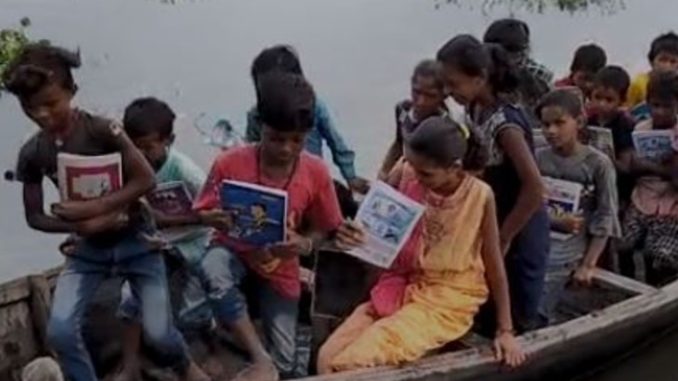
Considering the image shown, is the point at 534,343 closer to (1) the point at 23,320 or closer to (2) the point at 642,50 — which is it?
(1) the point at 23,320

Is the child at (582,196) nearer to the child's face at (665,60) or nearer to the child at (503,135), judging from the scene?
the child at (503,135)

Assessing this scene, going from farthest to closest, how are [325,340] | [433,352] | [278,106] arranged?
1. [325,340]
2. [433,352]
3. [278,106]

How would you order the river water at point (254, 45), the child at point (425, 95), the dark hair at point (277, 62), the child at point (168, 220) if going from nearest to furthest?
the child at point (168, 220), the dark hair at point (277, 62), the child at point (425, 95), the river water at point (254, 45)

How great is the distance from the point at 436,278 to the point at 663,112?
1427 millimetres

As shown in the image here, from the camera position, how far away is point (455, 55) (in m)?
3.52

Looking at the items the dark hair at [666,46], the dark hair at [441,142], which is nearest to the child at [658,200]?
the dark hair at [666,46]

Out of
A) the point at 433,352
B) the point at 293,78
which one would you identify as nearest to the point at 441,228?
the point at 433,352

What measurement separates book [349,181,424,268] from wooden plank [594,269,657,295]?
1.02 meters

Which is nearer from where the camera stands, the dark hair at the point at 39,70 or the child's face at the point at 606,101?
the dark hair at the point at 39,70

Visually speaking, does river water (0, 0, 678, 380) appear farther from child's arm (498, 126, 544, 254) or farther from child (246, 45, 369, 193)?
child's arm (498, 126, 544, 254)

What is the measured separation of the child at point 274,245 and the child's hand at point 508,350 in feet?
1.72

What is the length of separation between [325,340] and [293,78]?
801mm

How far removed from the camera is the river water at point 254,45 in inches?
330

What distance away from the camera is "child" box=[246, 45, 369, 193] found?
→ 12.9ft
